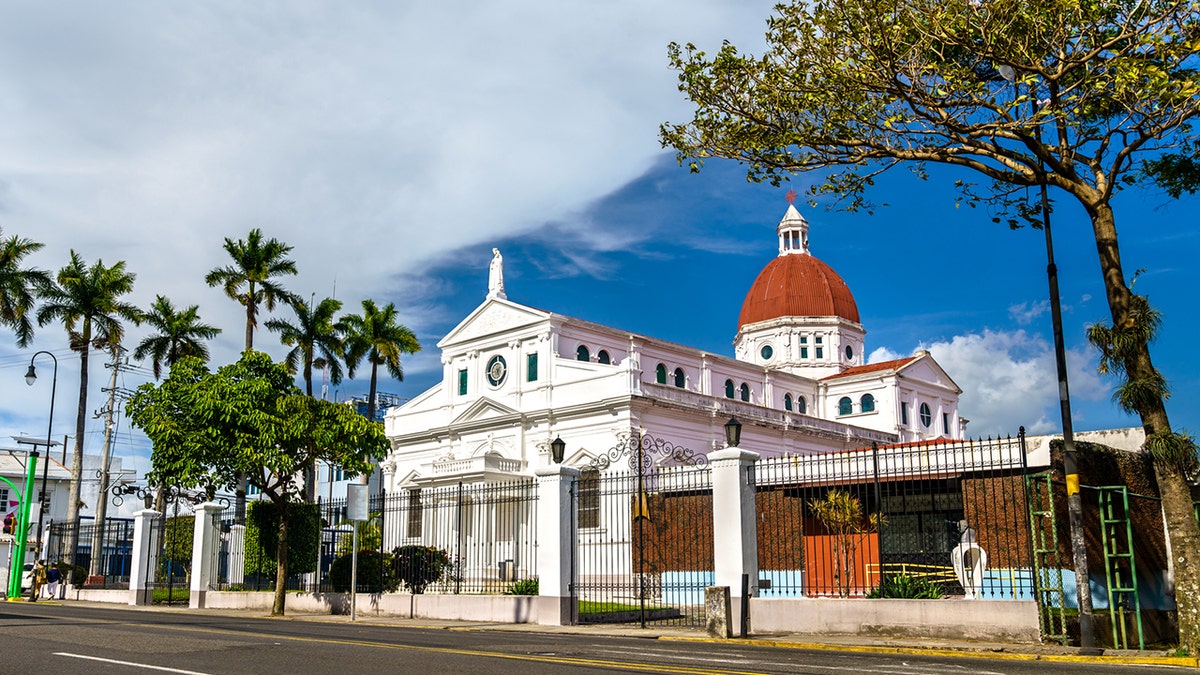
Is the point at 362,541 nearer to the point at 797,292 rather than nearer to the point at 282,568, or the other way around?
the point at 282,568

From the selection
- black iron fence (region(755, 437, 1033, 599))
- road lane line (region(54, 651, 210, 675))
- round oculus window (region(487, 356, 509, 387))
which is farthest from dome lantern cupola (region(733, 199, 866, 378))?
road lane line (region(54, 651, 210, 675))

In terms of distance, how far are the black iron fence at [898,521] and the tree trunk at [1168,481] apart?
172 inches

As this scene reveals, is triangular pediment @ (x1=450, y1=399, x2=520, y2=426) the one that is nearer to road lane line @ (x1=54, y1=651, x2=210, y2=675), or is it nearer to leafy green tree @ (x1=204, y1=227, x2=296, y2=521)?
leafy green tree @ (x1=204, y1=227, x2=296, y2=521)

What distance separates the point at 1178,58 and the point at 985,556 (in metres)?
10.1

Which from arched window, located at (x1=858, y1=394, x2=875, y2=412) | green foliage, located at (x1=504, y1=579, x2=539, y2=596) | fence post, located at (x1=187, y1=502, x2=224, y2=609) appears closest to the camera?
green foliage, located at (x1=504, y1=579, x2=539, y2=596)

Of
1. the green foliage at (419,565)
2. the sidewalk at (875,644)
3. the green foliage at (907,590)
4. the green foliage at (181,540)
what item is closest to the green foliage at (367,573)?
the green foliage at (419,565)

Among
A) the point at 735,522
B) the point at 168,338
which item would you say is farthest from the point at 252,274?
the point at 735,522

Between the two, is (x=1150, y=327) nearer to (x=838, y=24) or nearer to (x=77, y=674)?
(x=838, y=24)

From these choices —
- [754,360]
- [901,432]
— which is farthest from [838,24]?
[754,360]

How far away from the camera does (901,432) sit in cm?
6888

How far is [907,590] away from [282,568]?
15567 millimetres

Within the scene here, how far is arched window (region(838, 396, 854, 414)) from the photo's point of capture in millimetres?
70688

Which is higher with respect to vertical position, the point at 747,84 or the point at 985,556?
the point at 747,84

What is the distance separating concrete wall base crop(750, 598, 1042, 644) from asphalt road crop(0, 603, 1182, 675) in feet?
6.68
